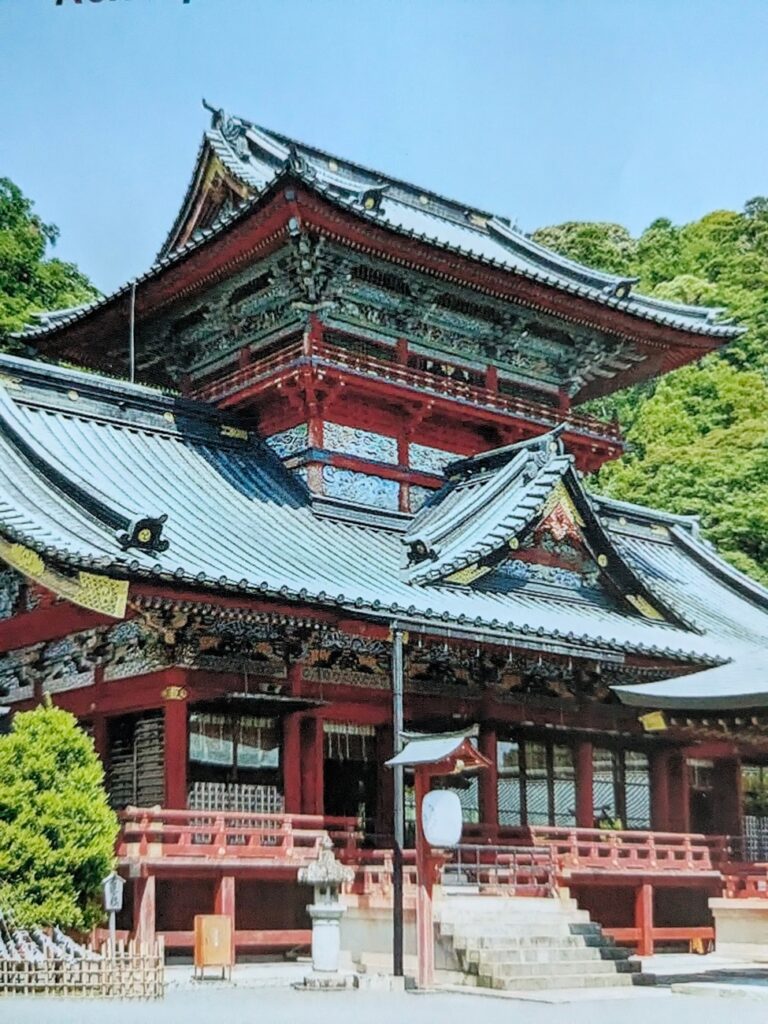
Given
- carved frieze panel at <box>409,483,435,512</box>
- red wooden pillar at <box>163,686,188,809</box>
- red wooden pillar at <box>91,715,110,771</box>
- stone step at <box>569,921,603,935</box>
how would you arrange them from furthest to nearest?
1. carved frieze panel at <box>409,483,435,512</box>
2. red wooden pillar at <box>91,715,110,771</box>
3. red wooden pillar at <box>163,686,188,809</box>
4. stone step at <box>569,921,603,935</box>

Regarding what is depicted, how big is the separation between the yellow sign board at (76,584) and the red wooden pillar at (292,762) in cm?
361

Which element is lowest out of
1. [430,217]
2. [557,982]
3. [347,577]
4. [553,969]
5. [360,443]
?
[557,982]

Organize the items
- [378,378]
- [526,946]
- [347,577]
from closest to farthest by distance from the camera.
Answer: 1. [526,946]
2. [347,577]
3. [378,378]

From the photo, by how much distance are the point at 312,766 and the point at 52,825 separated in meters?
5.60

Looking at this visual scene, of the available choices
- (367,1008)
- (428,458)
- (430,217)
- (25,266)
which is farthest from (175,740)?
(25,266)

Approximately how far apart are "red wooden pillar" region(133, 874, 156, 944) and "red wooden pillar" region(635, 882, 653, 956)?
8.10 meters

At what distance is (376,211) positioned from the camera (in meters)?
24.8

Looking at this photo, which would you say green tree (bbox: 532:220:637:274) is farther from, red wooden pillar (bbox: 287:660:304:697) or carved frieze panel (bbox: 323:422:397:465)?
red wooden pillar (bbox: 287:660:304:697)

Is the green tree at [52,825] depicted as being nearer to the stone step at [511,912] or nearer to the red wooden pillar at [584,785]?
the stone step at [511,912]

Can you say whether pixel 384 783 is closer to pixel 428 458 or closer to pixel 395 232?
pixel 428 458

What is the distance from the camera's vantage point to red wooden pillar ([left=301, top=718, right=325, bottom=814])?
2070 cm

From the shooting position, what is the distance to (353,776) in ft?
73.9

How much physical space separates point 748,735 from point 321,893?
5689 mm

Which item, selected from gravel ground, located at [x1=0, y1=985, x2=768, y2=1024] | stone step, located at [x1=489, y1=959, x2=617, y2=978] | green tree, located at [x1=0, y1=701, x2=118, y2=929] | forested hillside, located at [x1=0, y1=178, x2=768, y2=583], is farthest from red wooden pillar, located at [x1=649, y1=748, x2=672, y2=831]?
forested hillside, located at [x1=0, y1=178, x2=768, y2=583]
